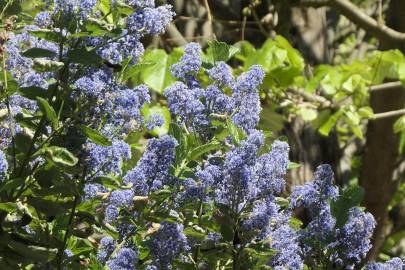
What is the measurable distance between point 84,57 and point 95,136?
14 centimetres

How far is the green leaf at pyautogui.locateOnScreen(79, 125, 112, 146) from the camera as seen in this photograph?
1452mm

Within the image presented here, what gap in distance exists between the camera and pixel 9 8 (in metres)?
1.74

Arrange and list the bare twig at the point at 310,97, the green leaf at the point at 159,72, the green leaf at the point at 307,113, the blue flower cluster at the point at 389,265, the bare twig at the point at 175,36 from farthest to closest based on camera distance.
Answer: the bare twig at the point at 310,97, the bare twig at the point at 175,36, the green leaf at the point at 307,113, the green leaf at the point at 159,72, the blue flower cluster at the point at 389,265

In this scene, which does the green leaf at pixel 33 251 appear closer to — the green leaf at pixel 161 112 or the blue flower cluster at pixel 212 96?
the blue flower cluster at pixel 212 96

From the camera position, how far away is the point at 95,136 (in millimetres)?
1456

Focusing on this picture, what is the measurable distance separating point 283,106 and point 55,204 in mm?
2742

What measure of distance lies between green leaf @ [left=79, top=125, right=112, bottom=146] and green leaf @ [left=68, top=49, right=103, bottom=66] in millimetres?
109

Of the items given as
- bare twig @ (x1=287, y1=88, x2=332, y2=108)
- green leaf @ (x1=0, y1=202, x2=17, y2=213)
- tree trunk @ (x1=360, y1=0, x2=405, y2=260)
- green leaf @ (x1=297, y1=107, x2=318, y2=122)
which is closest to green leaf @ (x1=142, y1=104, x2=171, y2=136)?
green leaf @ (x1=297, y1=107, x2=318, y2=122)

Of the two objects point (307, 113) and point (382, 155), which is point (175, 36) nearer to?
point (307, 113)

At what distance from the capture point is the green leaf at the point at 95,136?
145cm

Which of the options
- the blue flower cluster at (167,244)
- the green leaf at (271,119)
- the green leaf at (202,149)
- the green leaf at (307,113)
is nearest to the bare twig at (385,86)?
the green leaf at (307,113)

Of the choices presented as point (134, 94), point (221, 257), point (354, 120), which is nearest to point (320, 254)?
point (221, 257)

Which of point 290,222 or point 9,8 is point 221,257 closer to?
point 290,222

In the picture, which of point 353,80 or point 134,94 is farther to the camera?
point 353,80
